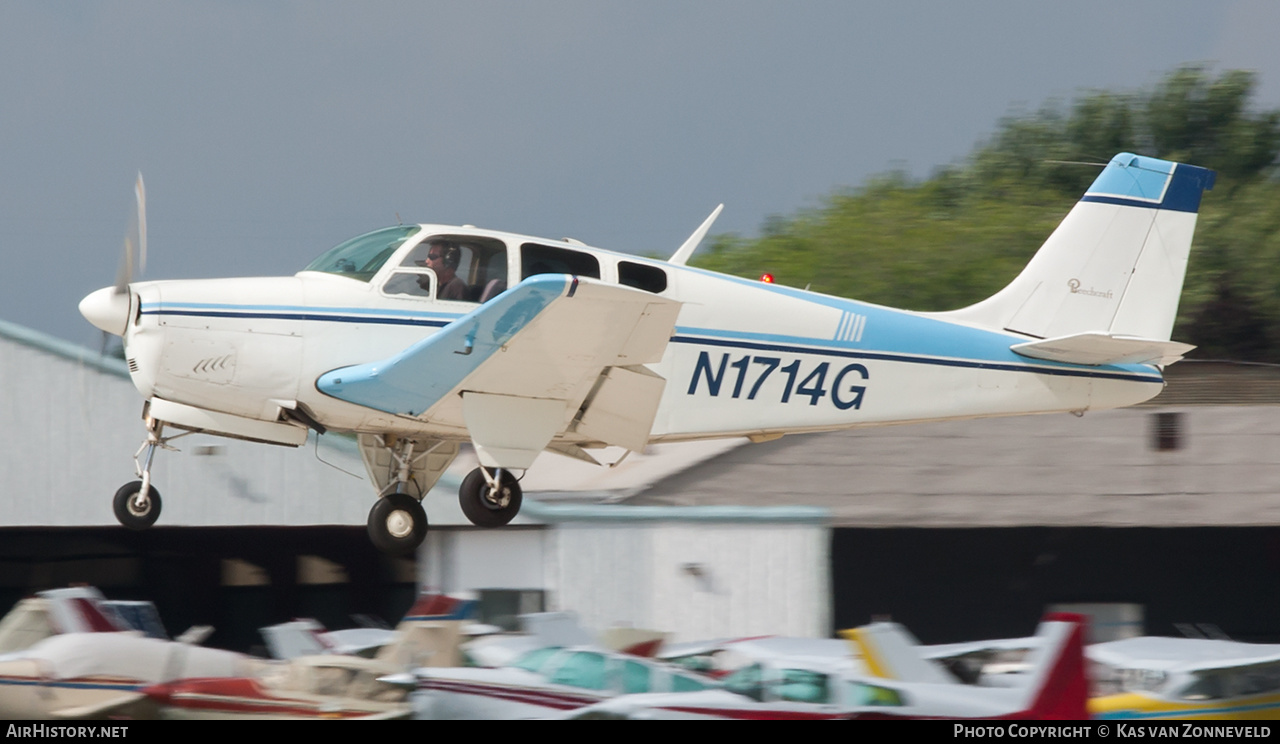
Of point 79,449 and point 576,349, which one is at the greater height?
point 576,349

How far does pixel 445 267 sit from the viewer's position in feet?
28.2

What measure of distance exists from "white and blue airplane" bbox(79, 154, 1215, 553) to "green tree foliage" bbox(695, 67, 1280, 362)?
13.2 metres

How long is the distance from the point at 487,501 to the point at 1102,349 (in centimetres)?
446

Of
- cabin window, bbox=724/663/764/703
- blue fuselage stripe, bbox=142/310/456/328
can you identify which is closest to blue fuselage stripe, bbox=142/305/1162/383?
blue fuselage stripe, bbox=142/310/456/328

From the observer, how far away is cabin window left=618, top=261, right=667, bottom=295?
347 inches

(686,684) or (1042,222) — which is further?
(1042,222)

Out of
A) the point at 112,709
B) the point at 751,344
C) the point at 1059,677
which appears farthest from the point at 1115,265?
the point at 112,709

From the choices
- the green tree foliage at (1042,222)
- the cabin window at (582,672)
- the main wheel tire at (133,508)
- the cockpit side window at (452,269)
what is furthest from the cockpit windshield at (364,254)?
the green tree foliage at (1042,222)

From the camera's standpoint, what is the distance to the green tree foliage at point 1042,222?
24.4 meters

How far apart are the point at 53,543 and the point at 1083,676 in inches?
574

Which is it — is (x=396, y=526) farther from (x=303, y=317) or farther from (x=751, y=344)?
(x=751, y=344)

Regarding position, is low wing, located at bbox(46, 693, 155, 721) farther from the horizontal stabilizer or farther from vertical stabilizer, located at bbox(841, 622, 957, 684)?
the horizontal stabilizer
